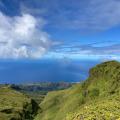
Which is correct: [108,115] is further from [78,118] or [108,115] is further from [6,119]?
[6,119]

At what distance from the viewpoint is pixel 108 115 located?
234ft

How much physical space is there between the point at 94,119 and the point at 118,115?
5.60 metres

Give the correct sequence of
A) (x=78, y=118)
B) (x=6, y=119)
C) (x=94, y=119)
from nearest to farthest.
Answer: (x=94, y=119), (x=78, y=118), (x=6, y=119)

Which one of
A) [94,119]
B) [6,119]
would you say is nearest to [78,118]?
[94,119]

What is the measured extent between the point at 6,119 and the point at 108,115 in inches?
5285

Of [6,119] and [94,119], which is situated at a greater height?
[94,119]

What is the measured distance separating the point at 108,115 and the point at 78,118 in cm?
640

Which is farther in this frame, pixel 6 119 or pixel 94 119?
pixel 6 119

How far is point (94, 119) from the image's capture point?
6788 centimetres

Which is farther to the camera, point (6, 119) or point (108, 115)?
point (6, 119)

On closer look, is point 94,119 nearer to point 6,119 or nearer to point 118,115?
point 118,115

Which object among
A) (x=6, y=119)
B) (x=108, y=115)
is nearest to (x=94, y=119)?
(x=108, y=115)

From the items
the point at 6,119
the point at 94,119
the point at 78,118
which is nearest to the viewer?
the point at 94,119

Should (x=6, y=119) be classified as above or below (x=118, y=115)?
below
